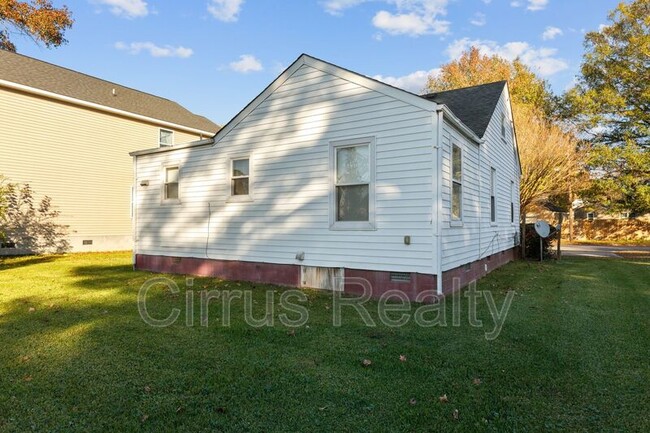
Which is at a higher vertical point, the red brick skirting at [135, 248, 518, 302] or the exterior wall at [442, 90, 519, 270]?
the exterior wall at [442, 90, 519, 270]

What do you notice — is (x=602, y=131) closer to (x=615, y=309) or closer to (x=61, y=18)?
(x=615, y=309)

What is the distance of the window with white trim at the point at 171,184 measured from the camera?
10.1m

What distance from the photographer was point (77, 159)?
16016 millimetres

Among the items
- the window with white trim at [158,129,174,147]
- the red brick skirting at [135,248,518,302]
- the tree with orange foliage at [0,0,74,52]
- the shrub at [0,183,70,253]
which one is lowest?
the red brick skirting at [135,248,518,302]

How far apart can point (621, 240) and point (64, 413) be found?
34943 millimetres

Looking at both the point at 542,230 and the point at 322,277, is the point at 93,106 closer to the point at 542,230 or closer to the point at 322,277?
the point at 322,277

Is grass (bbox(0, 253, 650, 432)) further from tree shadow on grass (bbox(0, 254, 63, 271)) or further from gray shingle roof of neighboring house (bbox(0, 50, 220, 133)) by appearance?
gray shingle roof of neighboring house (bbox(0, 50, 220, 133))

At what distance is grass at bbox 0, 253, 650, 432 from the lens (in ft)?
9.38

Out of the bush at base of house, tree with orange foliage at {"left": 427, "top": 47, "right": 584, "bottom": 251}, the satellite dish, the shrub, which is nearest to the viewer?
the satellite dish

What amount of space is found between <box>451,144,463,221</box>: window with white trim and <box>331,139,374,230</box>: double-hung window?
170 centimetres

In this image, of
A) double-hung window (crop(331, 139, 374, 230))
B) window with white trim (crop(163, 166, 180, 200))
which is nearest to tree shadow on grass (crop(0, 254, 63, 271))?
window with white trim (crop(163, 166, 180, 200))

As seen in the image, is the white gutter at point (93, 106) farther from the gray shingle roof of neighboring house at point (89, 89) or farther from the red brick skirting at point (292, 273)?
the red brick skirting at point (292, 273)

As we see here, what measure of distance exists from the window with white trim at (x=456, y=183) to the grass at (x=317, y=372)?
2234mm

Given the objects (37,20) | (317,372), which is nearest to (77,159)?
(37,20)
